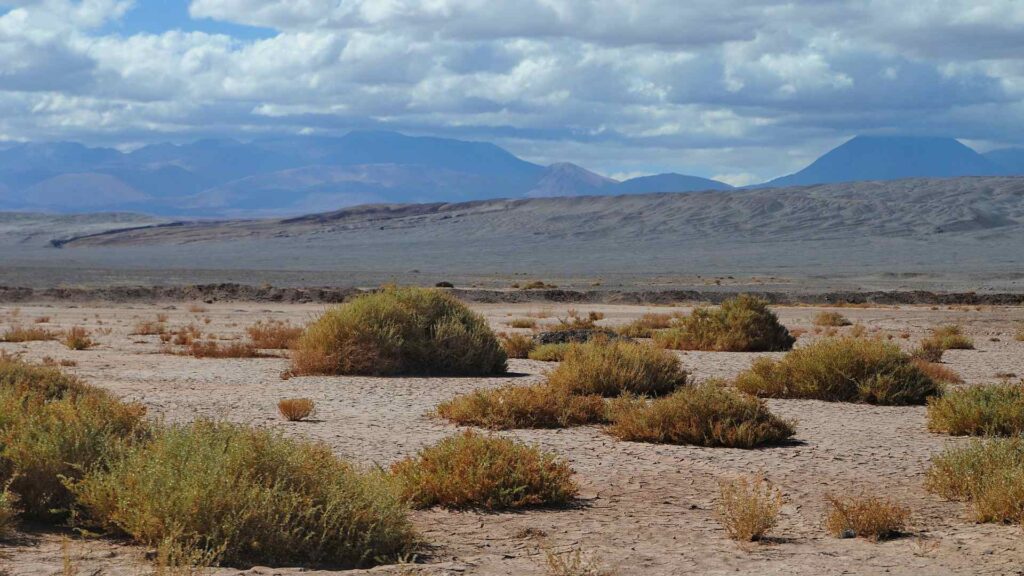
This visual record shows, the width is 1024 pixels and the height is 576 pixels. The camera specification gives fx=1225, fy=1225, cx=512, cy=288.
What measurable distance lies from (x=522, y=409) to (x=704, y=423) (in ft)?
7.10

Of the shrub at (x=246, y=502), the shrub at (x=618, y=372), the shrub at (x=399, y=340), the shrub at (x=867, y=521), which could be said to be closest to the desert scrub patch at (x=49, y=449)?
the shrub at (x=246, y=502)

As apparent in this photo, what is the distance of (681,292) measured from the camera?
56844mm

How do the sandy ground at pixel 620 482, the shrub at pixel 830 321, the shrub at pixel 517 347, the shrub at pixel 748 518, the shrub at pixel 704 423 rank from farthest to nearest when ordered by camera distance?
the shrub at pixel 830 321
the shrub at pixel 517 347
the shrub at pixel 704 423
the shrub at pixel 748 518
the sandy ground at pixel 620 482

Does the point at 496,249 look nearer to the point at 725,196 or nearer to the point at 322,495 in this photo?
the point at 725,196

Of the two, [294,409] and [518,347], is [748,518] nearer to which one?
[294,409]

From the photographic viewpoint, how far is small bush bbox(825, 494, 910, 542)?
338 inches

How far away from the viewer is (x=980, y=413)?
1323 cm

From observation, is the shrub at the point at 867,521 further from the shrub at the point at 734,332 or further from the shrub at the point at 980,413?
the shrub at the point at 734,332

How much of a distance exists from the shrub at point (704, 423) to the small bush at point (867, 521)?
355cm

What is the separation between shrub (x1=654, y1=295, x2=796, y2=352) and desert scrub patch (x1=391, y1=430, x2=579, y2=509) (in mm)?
16094

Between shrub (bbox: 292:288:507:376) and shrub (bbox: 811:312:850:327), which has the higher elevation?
shrub (bbox: 292:288:507:376)

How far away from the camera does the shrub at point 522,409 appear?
44.6 ft

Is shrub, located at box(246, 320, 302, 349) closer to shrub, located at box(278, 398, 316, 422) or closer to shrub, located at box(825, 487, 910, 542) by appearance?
shrub, located at box(278, 398, 316, 422)

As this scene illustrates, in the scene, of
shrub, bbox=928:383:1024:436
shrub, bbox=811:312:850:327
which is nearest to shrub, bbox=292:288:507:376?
shrub, bbox=928:383:1024:436
